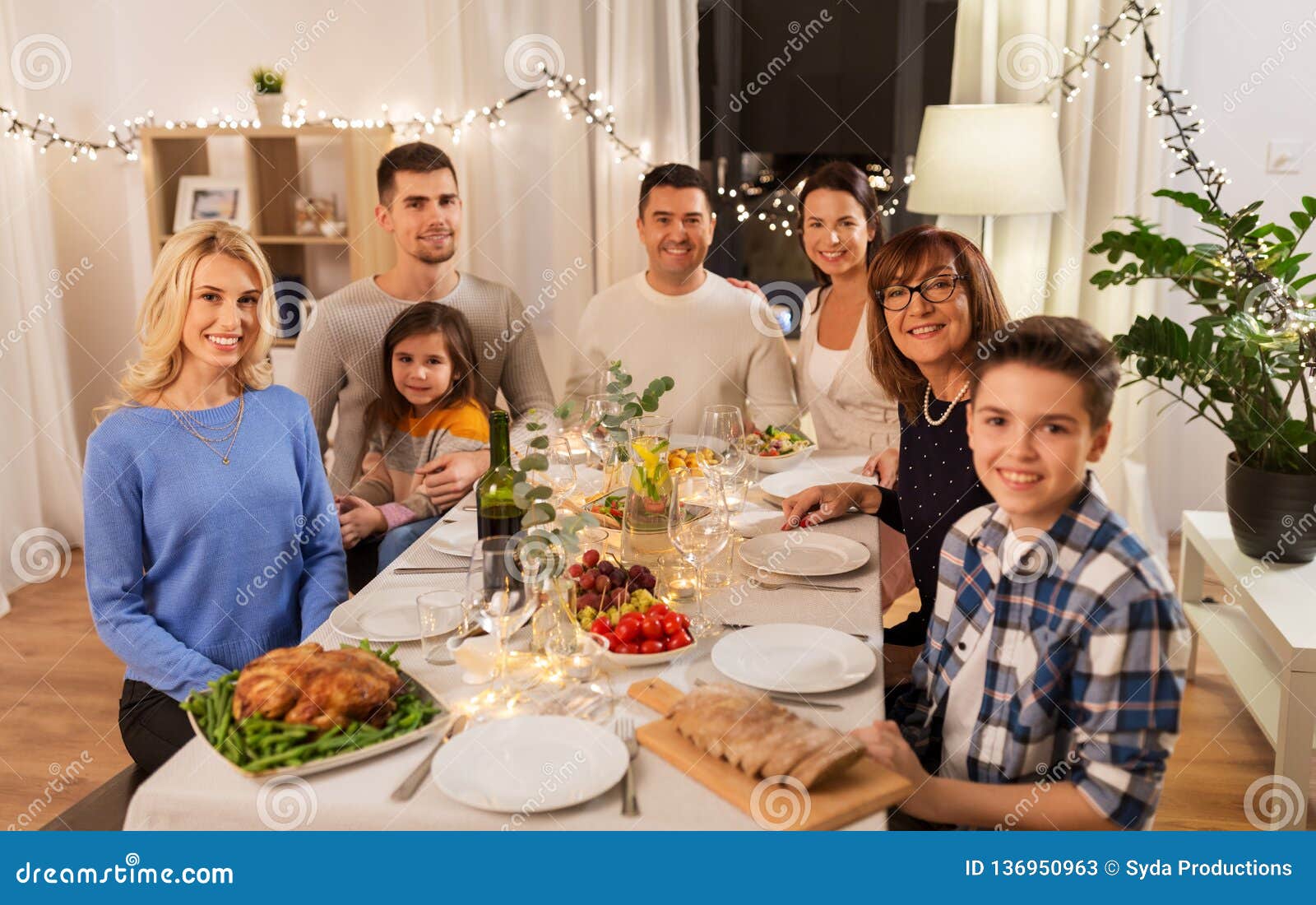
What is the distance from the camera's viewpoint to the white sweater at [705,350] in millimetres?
3084

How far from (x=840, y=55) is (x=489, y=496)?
9.21 feet

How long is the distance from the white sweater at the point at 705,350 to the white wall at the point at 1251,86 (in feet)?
5.28

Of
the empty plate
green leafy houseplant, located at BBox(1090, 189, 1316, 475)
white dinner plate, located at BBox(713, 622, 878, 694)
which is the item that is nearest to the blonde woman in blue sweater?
the empty plate

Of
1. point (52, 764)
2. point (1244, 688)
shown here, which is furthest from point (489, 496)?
point (1244, 688)

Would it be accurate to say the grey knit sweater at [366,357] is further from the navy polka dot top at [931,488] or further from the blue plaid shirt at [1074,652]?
the blue plaid shirt at [1074,652]

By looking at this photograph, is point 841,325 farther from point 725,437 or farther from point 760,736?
point 760,736

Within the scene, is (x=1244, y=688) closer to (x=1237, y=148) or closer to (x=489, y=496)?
(x=489, y=496)

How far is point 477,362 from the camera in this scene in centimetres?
309

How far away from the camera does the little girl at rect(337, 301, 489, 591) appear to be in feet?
8.97

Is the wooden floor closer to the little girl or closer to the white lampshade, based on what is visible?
the little girl

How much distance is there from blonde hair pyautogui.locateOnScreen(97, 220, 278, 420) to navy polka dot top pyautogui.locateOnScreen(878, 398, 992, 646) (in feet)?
3.78

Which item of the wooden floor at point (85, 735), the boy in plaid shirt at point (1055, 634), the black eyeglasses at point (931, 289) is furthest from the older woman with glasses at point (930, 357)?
the wooden floor at point (85, 735)

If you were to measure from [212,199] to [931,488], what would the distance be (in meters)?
3.08

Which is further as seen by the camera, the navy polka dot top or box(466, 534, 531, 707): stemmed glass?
the navy polka dot top
